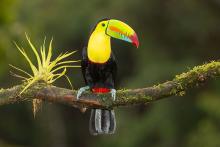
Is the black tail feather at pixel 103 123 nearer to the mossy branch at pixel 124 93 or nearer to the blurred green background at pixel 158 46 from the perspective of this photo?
the mossy branch at pixel 124 93

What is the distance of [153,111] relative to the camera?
16.7 metres

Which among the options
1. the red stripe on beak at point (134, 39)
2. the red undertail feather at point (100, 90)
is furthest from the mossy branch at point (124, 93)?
the red stripe on beak at point (134, 39)

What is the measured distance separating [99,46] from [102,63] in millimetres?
256

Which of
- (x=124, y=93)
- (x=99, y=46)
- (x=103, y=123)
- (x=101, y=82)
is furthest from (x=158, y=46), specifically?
(x=124, y=93)

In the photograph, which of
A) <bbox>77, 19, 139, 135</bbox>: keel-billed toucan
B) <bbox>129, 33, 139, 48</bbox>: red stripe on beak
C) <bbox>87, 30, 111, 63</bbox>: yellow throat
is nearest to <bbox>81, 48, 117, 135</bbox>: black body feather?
<bbox>77, 19, 139, 135</bbox>: keel-billed toucan

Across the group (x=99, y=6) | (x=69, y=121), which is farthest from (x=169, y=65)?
(x=69, y=121)

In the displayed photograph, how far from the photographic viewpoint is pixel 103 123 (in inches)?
272

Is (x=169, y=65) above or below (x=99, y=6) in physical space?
below

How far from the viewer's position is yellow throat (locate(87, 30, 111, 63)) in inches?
261

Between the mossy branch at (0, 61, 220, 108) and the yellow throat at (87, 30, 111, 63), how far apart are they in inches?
11.7

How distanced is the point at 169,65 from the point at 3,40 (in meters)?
5.70

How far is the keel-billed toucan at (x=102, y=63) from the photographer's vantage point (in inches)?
263

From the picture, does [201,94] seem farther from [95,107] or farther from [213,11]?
[95,107]

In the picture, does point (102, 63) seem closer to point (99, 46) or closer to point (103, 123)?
point (99, 46)
